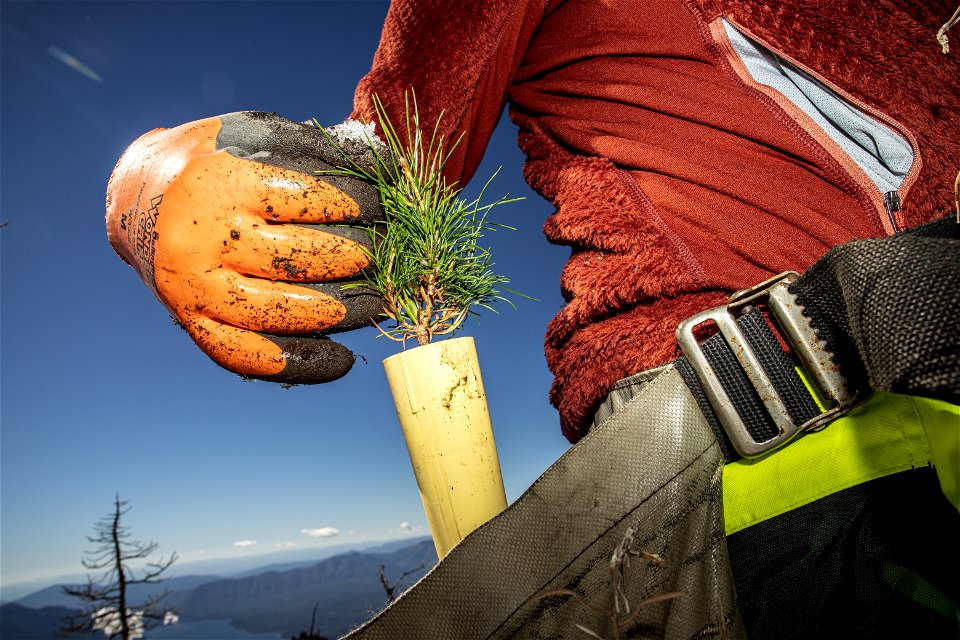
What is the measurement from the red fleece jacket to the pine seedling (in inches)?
8.8

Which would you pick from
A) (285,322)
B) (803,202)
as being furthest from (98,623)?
(803,202)

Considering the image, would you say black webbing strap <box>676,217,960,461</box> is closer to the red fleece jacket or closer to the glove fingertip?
the red fleece jacket

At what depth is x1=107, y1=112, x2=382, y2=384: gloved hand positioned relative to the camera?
1043mm

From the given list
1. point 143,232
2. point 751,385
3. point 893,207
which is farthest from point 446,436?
point 893,207

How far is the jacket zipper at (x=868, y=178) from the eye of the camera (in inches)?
34.5

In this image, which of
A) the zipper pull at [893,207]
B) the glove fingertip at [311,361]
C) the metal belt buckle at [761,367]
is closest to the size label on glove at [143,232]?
the glove fingertip at [311,361]

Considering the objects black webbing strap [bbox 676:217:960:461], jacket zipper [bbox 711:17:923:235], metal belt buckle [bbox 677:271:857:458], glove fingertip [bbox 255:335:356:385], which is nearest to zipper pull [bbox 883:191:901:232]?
jacket zipper [bbox 711:17:923:235]

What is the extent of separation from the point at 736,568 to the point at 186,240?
1.17 m

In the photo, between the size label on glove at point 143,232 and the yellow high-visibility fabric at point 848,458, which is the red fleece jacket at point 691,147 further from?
the size label on glove at point 143,232

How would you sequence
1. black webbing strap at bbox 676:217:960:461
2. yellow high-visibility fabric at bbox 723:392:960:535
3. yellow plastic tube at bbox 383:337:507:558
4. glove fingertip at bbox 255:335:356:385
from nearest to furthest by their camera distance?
black webbing strap at bbox 676:217:960:461 → yellow high-visibility fabric at bbox 723:392:960:535 → yellow plastic tube at bbox 383:337:507:558 → glove fingertip at bbox 255:335:356:385

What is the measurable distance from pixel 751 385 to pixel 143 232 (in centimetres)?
121

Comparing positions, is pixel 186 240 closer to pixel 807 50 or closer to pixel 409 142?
pixel 409 142

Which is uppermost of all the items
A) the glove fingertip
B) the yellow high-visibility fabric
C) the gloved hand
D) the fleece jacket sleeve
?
the fleece jacket sleeve

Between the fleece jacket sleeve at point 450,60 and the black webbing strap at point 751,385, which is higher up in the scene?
the fleece jacket sleeve at point 450,60
